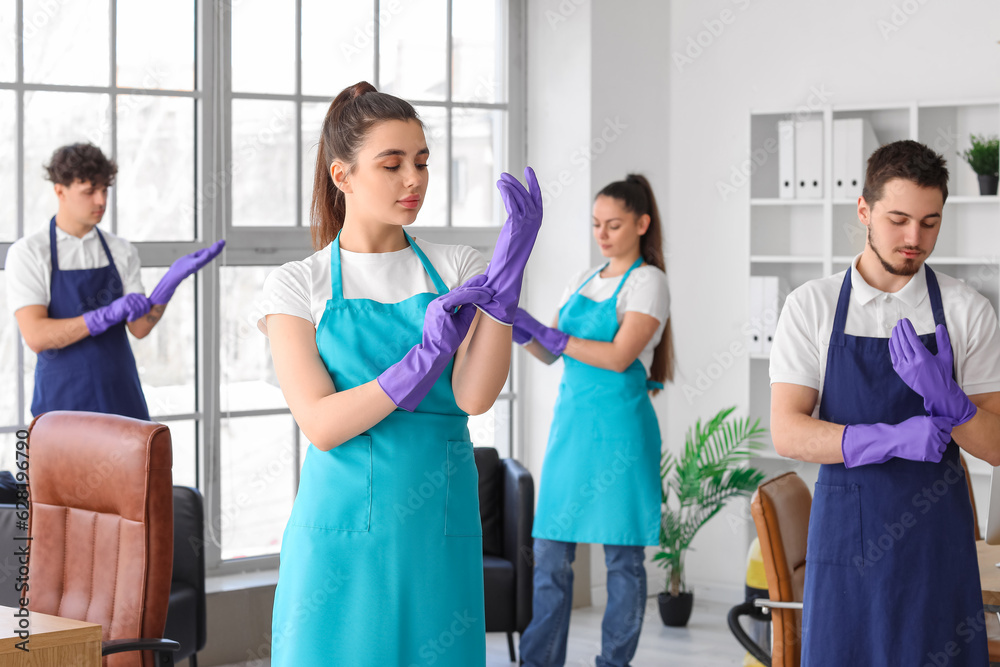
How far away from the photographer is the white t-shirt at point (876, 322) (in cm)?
185

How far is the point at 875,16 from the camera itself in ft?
13.1

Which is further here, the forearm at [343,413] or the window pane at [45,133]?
the window pane at [45,133]

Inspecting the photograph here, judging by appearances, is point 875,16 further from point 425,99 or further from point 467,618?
point 467,618

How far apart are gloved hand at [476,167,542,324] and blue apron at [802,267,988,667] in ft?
2.21

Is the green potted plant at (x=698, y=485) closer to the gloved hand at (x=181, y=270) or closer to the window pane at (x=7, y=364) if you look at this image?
the gloved hand at (x=181, y=270)

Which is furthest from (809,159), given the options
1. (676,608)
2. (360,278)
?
(360,278)

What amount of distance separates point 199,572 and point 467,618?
1658 mm

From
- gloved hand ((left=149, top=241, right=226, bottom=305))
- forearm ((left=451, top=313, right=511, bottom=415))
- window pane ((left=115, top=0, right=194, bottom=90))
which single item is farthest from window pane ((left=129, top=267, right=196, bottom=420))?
forearm ((left=451, top=313, right=511, bottom=415))

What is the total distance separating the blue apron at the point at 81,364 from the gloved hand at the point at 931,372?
222 cm

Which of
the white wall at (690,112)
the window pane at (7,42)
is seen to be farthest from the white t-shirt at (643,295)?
the window pane at (7,42)

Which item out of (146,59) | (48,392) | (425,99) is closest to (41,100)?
(146,59)

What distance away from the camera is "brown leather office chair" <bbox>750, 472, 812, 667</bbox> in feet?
6.74

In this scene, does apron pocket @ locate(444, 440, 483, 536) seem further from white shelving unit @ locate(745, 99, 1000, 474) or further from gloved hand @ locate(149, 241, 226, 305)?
white shelving unit @ locate(745, 99, 1000, 474)

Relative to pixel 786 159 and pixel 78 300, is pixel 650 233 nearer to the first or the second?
pixel 786 159
